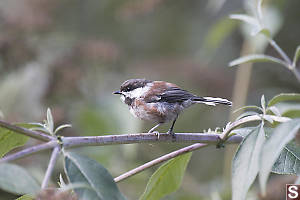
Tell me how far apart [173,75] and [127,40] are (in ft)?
6.50

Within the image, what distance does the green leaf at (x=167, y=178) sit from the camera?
242cm

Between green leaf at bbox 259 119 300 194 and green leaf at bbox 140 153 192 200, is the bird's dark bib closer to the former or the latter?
green leaf at bbox 140 153 192 200

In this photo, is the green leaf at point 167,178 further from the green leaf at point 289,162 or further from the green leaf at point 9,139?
the green leaf at point 9,139

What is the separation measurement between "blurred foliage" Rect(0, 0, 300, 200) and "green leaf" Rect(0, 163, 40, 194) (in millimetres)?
2152

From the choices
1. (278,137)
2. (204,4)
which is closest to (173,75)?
(204,4)

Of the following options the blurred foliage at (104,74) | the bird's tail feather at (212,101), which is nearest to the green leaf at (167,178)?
the bird's tail feather at (212,101)

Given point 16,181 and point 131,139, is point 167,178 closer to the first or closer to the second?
point 131,139

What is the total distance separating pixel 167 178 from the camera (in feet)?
8.24

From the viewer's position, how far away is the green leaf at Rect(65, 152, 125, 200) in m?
1.77

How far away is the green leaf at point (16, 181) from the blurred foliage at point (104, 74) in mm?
2152

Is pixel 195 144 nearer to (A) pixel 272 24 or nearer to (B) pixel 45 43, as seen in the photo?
(A) pixel 272 24

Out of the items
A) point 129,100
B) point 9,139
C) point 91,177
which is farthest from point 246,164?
point 129,100

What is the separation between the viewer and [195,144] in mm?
2287

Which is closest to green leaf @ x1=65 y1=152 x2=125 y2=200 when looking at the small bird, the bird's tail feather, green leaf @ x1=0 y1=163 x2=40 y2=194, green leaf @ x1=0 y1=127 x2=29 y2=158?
green leaf @ x1=0 y1=163 x2=40 y2=194
